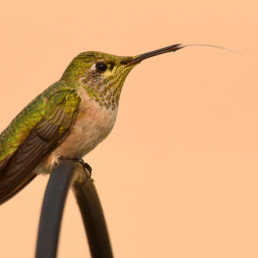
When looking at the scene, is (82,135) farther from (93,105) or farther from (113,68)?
(113,68)

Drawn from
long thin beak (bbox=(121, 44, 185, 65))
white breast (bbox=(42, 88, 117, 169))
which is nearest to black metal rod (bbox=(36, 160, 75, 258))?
white breast (bbox=(42, 88, 117, 169))

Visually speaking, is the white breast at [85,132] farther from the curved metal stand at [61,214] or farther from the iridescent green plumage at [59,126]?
the curved metal stand at [61,214]

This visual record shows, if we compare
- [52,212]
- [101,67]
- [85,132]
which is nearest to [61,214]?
[52,212]

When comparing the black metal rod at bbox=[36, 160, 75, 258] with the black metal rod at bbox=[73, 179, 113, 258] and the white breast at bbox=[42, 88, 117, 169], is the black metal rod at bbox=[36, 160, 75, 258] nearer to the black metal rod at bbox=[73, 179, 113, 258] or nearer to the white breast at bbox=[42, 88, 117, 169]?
the black metal rod at bbox=[73, 179, 113, 258]

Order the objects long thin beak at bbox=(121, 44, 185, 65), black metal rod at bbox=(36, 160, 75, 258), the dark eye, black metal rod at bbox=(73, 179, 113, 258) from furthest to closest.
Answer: the dark eye, long thin beak at bbox=(121, 44, 185, 65), black metal rod at bbox=(73, 179, 113, 258), black metal rod at bbox=(36, 160, 75, 258)

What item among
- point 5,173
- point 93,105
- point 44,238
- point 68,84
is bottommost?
point 44,238

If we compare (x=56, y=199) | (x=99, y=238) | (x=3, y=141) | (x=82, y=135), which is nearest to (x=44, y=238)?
(x=56, y=199)
